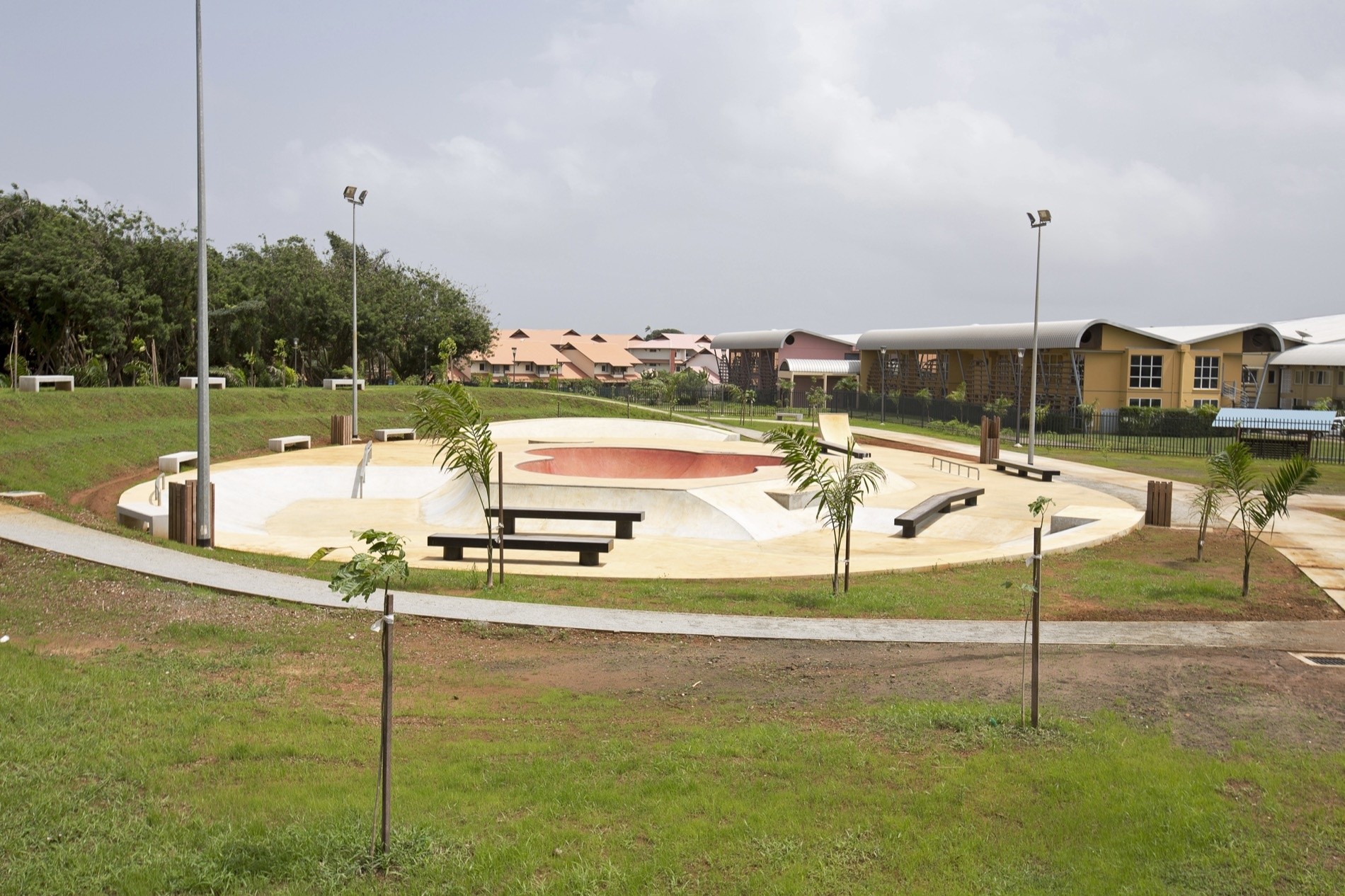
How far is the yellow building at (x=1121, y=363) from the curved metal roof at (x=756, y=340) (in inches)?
789

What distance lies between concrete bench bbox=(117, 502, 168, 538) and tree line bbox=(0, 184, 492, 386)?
79.5 feet

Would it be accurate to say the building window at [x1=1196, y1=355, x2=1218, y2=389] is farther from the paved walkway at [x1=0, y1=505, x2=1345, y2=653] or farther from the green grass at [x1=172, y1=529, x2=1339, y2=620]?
the paved walkway at [x1=0, y1=505, x2=1345, y2=653]

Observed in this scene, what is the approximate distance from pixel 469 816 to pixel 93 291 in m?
43.4

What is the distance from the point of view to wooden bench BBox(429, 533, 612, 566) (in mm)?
16609

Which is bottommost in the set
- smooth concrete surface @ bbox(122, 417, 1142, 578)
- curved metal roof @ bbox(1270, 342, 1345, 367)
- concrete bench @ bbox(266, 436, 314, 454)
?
smooth concrete surface @ bbox(122, 417, 1142, 578)

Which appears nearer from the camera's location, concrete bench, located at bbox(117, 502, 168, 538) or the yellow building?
concrete bench, located at bbox(117, 502, 168, 538)

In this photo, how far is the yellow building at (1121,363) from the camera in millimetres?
50969

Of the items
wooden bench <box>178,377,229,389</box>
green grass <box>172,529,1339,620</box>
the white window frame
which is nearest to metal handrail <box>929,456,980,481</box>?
green grass <box>172,529,1339,620</box>

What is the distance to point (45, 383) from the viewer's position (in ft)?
108

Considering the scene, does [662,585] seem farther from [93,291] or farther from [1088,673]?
[93,291]

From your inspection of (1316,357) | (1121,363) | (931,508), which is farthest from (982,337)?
(931,508)

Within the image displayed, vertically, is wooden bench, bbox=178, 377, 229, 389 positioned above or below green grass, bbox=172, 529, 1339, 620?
above

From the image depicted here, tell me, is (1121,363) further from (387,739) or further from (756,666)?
(387,739)

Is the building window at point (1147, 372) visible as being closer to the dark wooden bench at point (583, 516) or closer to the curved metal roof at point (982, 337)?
the curved metal roof at point (982, 337)
